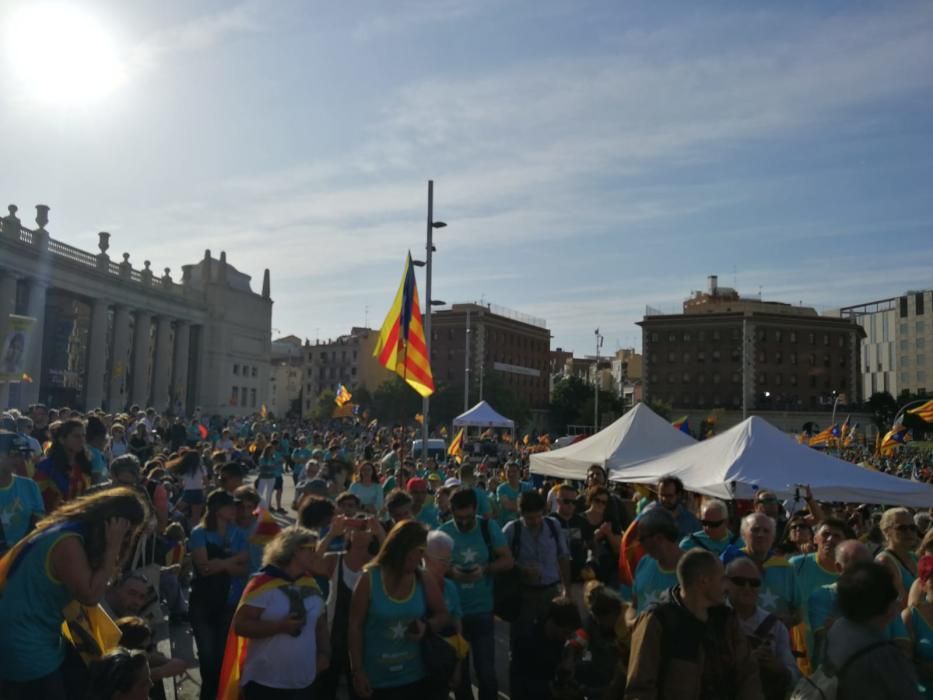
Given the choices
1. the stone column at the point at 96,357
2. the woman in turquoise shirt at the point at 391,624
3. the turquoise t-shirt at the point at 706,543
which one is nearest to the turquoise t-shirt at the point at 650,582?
the turquoise t-shirt at the point at 706,543

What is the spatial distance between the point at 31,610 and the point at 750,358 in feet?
316

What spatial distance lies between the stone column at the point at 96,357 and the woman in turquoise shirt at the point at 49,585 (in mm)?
50719

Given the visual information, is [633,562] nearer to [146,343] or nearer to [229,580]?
[229,580]

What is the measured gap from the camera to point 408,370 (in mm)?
15586

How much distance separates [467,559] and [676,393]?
3654 inches

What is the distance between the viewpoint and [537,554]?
6797 millimetres

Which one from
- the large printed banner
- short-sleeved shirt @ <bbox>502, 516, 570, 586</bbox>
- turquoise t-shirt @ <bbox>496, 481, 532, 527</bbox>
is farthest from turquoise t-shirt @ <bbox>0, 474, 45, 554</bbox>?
the large printed banner

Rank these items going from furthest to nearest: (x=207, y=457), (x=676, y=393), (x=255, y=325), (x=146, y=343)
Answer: (x=676, y=393) < (x=255, y=325) < (x=146, y=343) < (x=207, y=457)

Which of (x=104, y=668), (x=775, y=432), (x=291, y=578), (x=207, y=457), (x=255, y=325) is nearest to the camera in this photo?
(x=104, y=668)

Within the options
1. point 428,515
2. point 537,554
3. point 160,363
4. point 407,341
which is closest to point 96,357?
point 160,363

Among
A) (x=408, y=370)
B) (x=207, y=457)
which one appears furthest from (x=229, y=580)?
(x=207, y=457)

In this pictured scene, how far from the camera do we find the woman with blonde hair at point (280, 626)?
4.37 meters

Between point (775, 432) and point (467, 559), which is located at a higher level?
point (775, 432)

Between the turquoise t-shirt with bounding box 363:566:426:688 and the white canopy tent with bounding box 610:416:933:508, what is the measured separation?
7.01 meters
